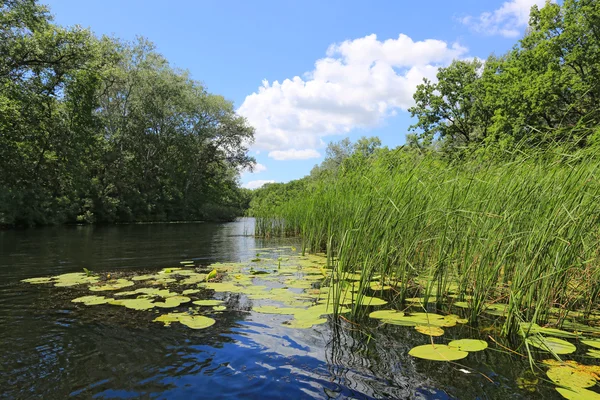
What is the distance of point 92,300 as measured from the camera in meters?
3.67

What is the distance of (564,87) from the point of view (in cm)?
1675

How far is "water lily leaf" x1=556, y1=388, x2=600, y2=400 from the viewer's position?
1702mm

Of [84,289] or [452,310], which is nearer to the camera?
[452,310]

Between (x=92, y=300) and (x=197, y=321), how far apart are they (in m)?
1.51

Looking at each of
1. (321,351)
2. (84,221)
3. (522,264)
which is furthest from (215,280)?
(84,221)

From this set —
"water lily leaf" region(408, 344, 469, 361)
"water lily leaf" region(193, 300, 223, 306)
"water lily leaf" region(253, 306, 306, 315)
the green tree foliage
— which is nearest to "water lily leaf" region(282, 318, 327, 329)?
"water lily leaf" region(253, 306, 306, 315)

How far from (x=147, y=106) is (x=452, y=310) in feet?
91.0

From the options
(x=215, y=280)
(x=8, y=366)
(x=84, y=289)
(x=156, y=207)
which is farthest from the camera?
(x=156, y=207)

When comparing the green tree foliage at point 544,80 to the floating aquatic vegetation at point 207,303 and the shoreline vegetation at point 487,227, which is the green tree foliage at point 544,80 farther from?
the floating aquatic vegetation at point 207,303

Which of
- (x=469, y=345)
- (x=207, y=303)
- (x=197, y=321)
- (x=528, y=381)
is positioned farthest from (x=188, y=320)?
(x=528, y=381)

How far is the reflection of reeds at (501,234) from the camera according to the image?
8.09 ft

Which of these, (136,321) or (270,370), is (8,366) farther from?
(270,370)

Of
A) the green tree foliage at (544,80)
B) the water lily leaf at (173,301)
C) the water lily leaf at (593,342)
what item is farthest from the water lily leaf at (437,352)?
the green tree foliage at (544,80)

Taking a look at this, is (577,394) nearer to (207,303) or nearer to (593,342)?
(593,342)
